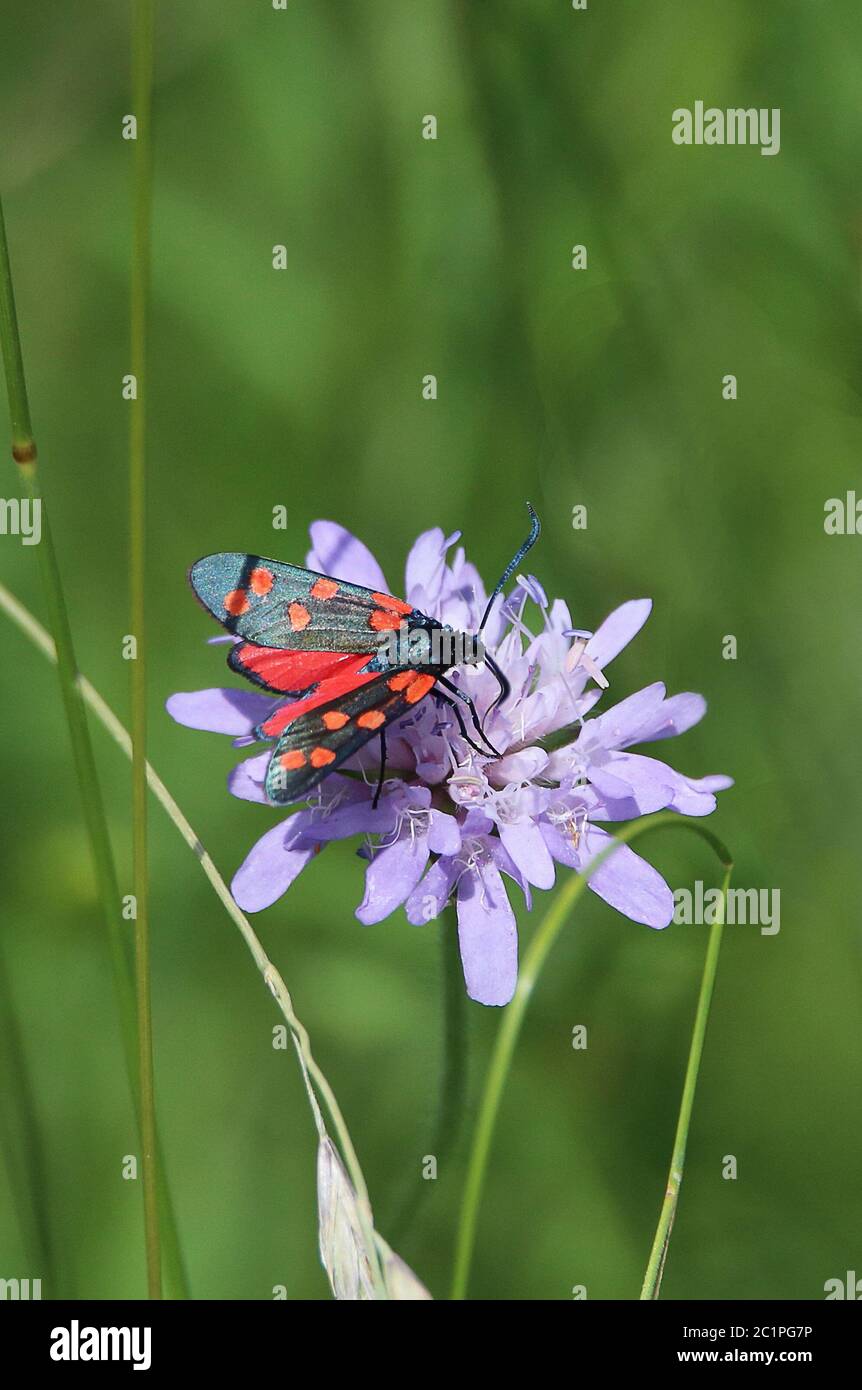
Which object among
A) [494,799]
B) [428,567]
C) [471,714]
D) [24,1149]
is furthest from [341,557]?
[24,1149]

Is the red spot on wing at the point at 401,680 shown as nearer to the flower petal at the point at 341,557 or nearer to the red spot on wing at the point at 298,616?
the red spot on wing at the point at 298,616

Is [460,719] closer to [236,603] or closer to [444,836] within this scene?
[444,836]

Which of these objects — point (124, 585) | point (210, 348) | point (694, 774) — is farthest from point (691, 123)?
point (124, 585)

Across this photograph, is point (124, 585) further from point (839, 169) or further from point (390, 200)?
point (839, 169)

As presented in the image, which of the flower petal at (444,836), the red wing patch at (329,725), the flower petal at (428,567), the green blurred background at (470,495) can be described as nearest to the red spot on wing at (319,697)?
the red wing patch at (329,725)

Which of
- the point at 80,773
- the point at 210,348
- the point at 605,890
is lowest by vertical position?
the point at 605,890

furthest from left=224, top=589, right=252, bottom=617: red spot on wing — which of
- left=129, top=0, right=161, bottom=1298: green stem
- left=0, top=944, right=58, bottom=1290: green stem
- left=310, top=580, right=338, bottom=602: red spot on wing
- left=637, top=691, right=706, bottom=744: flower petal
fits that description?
left=0, top=944, right=58, bottom=1290: green stem
